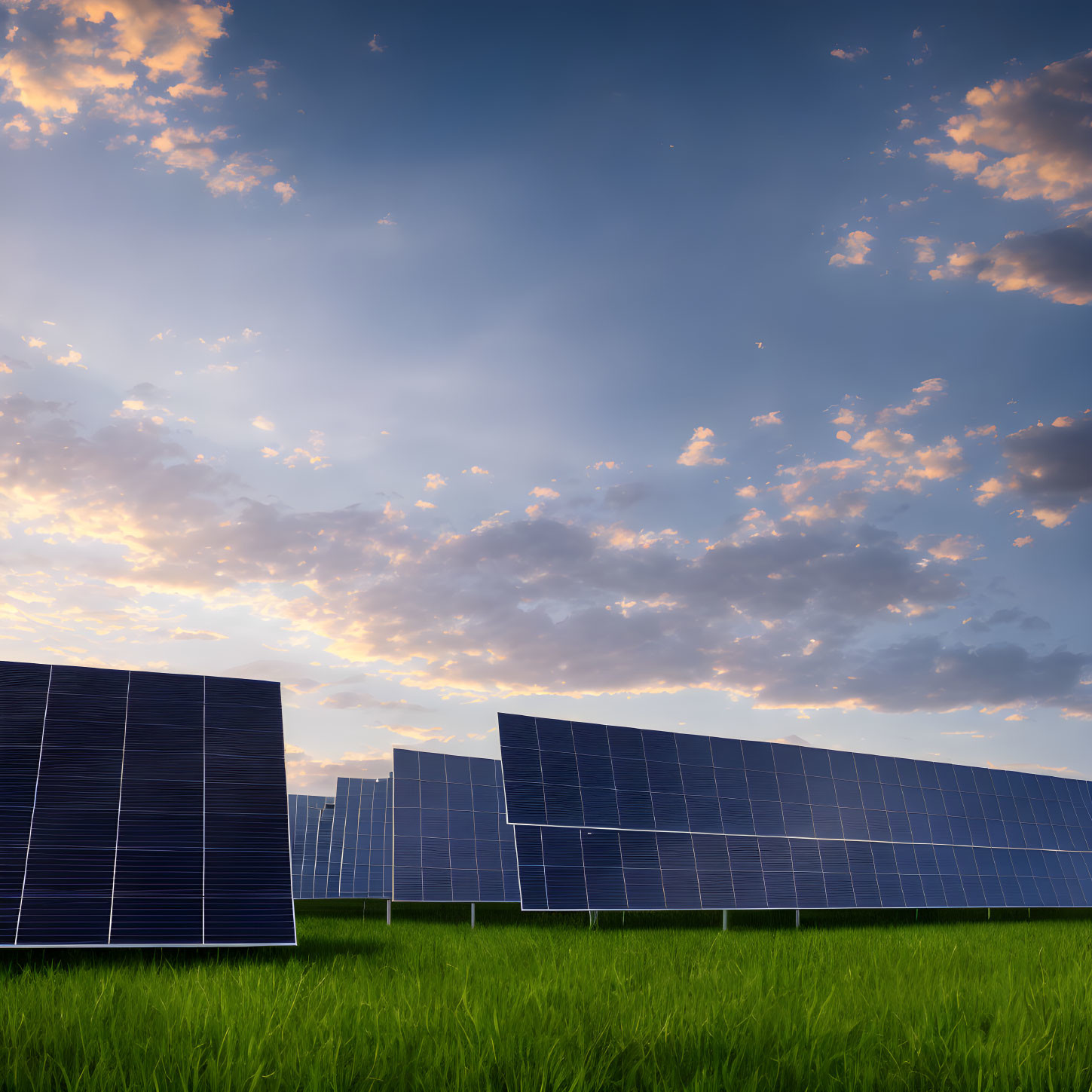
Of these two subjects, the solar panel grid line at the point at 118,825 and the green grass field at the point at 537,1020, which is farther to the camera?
the solar panel grid line at the point at 118,825

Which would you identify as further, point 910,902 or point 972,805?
point 972,805

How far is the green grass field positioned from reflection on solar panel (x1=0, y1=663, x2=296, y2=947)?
499mm

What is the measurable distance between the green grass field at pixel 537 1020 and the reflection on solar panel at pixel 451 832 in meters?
9.10

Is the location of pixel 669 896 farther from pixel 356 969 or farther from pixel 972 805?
pixel 972 805

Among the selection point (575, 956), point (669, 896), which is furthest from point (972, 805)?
point (575, 956)

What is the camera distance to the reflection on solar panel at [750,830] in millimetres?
17812

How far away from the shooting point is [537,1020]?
6367mm

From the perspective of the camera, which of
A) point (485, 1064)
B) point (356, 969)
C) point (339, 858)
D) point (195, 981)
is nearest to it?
point (485, 1064)

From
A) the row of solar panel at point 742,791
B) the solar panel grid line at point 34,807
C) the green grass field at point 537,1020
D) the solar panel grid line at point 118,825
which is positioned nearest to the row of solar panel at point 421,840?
the row of solar panel at point 742,791

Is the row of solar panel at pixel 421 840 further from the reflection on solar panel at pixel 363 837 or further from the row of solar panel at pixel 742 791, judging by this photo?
Answer: the row of solar panel at pixel 742 791

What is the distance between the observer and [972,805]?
2581 centimetres

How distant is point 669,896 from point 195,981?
1167 cm

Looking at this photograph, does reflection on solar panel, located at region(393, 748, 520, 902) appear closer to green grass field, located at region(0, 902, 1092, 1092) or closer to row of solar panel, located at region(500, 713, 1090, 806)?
row of solar panel, located at region(500, 713, 1090, 806)

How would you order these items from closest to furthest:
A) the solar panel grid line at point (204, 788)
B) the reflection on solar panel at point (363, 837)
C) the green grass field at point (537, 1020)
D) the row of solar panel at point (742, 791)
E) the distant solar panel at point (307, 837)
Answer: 1. the green grass field at point (537, 1020)
2. the solar panel grid line at point (204, 788)
3. the row of solar panel at point (742, 791)
4. the reflection on solar panel at point (363, 837)
5. the distant solar panel at point (307, 837)
